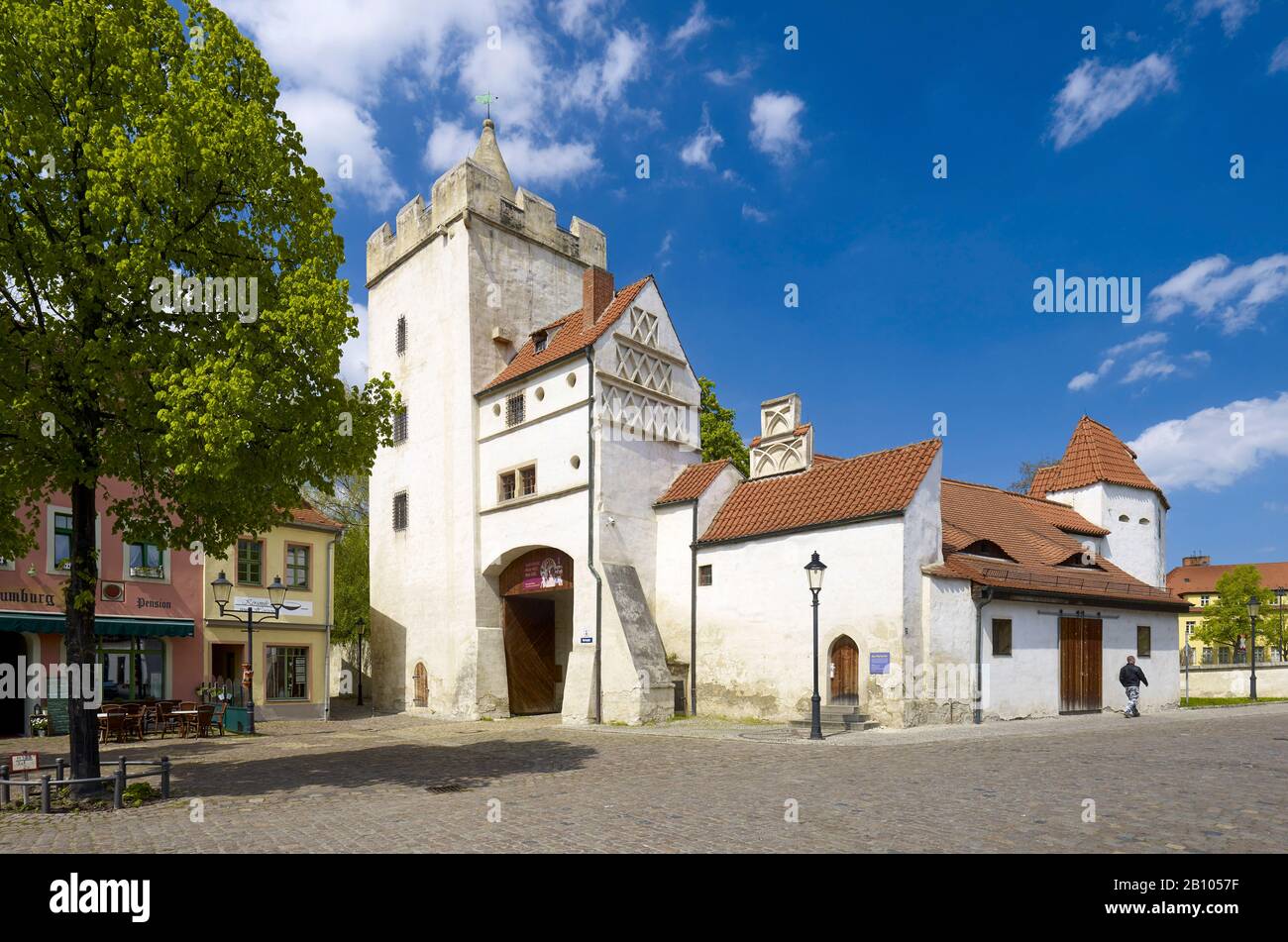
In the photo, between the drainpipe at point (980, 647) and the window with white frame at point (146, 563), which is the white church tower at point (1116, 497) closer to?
the drainpipe at point (980, 647)

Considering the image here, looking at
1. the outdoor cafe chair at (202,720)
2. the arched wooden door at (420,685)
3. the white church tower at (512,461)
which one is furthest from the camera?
the arched wooden door at (420,685)

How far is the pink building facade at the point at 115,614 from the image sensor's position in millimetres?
23203

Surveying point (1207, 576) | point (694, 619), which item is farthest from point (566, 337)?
point (1207, 576)

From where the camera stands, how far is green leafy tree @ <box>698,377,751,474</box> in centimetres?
Result: 3675

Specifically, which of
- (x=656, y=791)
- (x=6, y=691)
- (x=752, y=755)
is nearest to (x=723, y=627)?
(x=752, y=755)

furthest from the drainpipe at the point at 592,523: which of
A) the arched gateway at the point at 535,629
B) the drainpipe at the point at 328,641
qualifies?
the drainpipe at the point at 328,641

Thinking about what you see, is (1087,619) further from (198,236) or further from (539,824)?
(198,236)

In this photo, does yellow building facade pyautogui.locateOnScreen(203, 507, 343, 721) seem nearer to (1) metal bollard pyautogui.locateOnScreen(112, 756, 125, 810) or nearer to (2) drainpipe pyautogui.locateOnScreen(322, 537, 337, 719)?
(2) drainpipe pyautogui.locateOnScreen(322, 537, 337, 719)

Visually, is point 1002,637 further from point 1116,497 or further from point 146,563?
point 146,563

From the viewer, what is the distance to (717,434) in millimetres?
37000

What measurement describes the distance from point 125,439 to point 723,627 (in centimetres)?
1609

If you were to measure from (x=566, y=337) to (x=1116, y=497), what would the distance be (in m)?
21.2

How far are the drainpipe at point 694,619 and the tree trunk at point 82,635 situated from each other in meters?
15.7

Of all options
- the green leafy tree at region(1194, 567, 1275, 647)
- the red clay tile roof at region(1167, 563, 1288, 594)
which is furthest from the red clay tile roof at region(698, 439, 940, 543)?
the red clay tile roof at region(1167, 563, 1288, 594)
